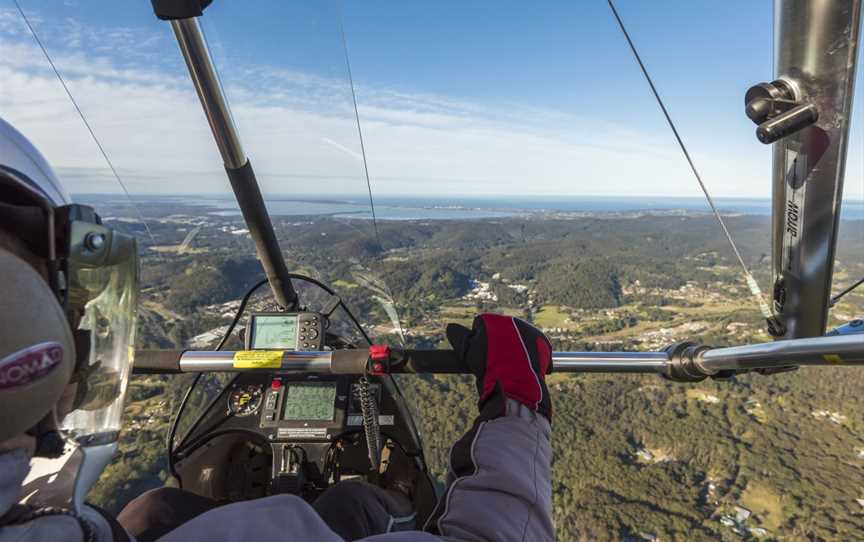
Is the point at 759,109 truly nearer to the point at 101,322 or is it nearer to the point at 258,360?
the point at 101,322

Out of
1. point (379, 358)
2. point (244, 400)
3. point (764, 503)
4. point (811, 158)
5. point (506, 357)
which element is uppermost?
point (811, 158)

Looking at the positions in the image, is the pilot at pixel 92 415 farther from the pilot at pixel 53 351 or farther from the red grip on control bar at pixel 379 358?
the red grip on control bar at pixel 379 358

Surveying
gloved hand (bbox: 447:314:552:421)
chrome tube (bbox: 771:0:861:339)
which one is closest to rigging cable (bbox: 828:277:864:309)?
chrome tube (bbox: 771:0:861:339)

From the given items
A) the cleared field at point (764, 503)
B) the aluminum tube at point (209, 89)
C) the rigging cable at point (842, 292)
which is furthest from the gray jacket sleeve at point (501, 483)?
the cleared field at point (764, 503)

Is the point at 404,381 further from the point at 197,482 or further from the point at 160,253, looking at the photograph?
the point at 160,253

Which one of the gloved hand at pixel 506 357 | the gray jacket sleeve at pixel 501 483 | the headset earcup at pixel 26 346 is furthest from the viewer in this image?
the gloved hand at pixel 506 357

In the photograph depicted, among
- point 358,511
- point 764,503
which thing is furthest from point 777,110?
point 764,503
